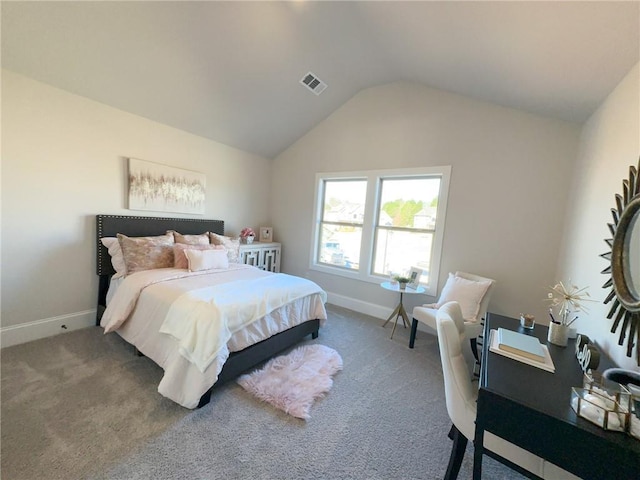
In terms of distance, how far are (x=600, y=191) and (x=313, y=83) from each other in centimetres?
307

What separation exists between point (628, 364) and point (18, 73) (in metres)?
4.76

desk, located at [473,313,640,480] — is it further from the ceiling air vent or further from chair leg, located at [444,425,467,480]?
the ceiling air vent

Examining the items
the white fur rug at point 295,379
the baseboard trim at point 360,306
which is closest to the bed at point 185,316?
the white fur rug at point 295,379

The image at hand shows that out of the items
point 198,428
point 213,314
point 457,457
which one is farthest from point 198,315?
point 457,457

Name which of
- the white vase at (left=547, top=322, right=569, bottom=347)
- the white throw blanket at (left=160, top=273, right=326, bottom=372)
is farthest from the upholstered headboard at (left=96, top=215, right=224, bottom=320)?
the white vase at (left=547, top=322, right=569, bottom=347)

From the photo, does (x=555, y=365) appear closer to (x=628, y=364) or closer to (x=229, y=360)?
(x=628, y=364)

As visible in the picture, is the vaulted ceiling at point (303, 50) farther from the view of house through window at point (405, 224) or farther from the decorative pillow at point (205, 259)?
the decorative pillow at point (205, 259)

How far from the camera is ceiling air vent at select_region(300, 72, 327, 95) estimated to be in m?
3.21

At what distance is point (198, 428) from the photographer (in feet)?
5.44

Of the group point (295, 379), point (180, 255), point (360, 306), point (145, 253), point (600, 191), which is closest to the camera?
point (600, 191)

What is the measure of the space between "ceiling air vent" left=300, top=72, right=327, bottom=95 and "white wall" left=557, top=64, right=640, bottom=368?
9.04 ft

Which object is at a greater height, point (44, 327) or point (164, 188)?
point (164, 188)

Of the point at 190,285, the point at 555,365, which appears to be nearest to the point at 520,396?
the point at 555,365

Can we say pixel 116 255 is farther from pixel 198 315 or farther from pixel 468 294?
pixel 468 294
